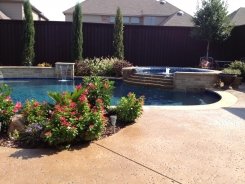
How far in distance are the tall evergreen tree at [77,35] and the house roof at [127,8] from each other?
18619 mm

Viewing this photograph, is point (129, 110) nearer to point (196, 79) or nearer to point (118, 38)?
point (196, 79)

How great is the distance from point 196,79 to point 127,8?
972 inches

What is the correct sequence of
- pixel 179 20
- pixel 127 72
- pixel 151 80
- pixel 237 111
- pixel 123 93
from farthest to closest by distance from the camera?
pixel 179 20
pixel 127 72
pixel 151 80
pixel 123 93
pixel 237 111

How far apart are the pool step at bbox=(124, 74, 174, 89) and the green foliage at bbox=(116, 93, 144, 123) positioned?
6258 mm

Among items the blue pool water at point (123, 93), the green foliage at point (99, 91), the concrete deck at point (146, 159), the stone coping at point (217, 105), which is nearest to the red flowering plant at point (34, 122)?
the concrete deck at point (146, 159)

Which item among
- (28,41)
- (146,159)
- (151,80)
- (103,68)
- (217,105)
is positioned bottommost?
(146,159)

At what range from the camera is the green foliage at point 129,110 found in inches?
229

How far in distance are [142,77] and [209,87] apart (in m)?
3.00

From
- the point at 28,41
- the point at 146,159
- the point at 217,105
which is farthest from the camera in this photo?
the point at 28,41

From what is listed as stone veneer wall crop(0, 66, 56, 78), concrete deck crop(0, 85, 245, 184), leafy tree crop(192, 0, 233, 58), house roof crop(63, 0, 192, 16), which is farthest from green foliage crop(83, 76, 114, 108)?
house roof crop(63, 0, 192, 16)

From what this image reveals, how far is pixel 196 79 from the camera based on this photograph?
11.5 metres

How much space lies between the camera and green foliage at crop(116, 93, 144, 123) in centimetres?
583

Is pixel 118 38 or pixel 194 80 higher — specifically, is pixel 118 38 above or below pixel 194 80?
above

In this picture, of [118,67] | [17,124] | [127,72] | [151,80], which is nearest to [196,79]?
[151,80]
